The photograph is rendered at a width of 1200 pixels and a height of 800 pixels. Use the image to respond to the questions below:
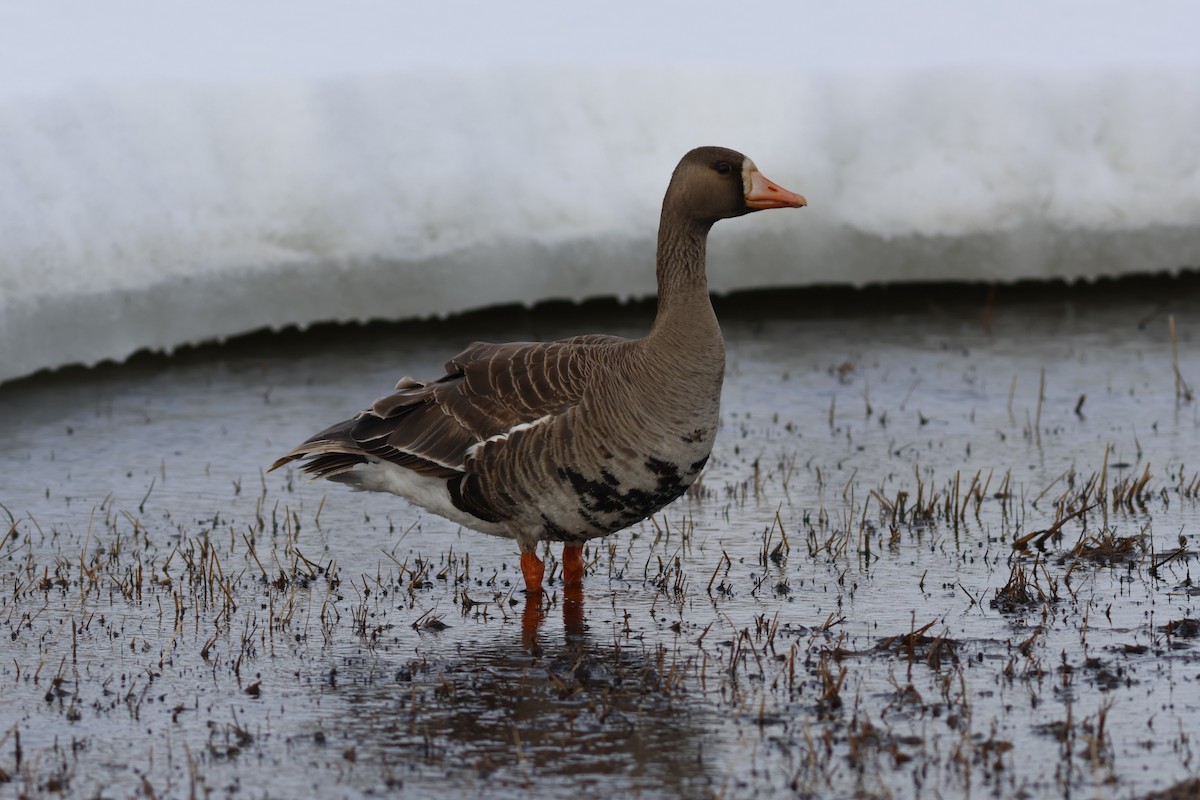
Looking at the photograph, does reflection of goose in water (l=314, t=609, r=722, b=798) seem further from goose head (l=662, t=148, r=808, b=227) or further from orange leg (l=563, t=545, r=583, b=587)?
goose head (l=662, t=148, r=808, b=227)

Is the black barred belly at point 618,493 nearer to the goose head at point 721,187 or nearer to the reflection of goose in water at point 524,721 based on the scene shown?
the reflection of goose in water at point 524,721

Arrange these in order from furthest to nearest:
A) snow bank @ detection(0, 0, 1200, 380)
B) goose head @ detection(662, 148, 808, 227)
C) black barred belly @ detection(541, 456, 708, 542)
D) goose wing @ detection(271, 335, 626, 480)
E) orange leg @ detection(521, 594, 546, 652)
→ snow bank @ detection(0, 0, 1200, 380) < goose head @ detection(662, 148, 808, 227) < goose wing @ detection(271, 335, 626, 480) < black barred belly @ detection(541, 456, 708, 542) < orange leg @ detection(521, 594, 546, 652)

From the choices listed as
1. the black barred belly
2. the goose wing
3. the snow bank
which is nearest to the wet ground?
the black barred belly

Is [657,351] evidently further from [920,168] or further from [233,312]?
[920,168]

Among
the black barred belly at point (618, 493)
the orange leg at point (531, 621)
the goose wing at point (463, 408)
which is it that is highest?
the goose wing at point (463, 408)

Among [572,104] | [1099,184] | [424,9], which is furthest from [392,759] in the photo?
[424,9]

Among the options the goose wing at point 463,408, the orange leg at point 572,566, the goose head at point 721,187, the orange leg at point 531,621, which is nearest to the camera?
the orange leg at point 531,621

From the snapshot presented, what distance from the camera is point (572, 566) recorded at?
744 cm

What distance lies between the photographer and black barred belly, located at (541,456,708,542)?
6.85 meters

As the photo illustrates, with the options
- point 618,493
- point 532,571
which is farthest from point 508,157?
point 618,493

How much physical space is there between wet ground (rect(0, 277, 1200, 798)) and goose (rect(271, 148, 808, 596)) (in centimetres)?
44

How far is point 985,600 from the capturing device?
22.8 feet

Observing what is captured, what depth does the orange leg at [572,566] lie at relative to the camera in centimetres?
743

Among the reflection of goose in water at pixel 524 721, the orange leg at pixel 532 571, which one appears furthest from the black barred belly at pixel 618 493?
the reflection of goose in water at pixel 524 721
